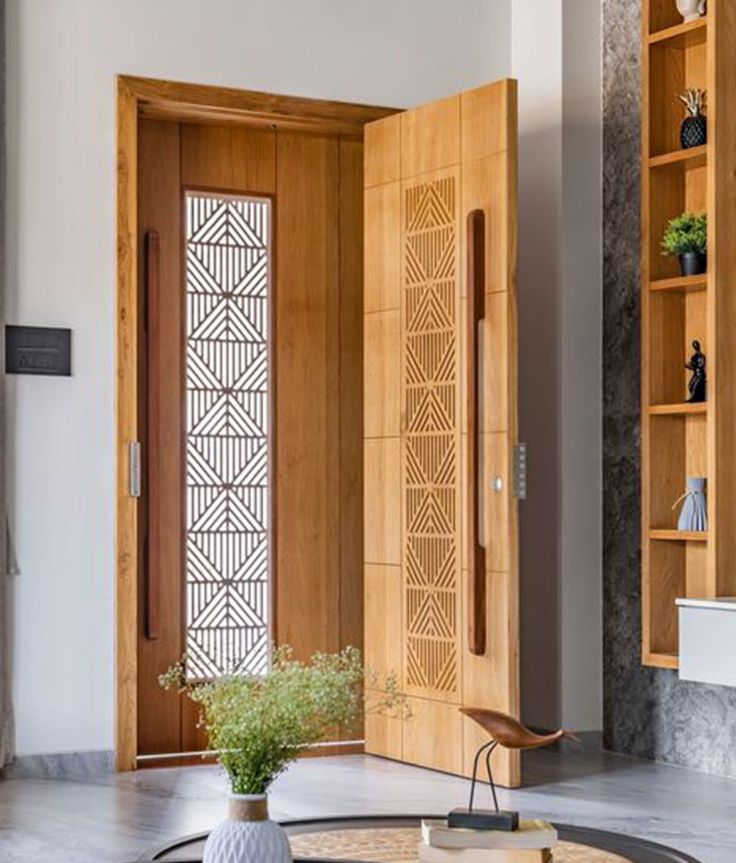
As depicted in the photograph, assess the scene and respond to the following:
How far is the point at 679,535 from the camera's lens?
5488 mm

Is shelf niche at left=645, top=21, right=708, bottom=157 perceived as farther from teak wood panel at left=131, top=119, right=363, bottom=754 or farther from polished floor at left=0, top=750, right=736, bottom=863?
polished floor at left=0, top=750, right=736, bottom=863

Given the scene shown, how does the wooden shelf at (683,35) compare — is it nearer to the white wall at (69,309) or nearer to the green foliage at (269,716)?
the white wall at (69,309)

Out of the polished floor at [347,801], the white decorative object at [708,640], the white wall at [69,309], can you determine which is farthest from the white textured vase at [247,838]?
the white wall at [69,309]

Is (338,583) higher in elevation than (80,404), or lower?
lower

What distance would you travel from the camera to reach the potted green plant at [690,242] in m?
5.49

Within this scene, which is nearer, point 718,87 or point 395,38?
point 718,87

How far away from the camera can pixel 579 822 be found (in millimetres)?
4738

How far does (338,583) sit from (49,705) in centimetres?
121

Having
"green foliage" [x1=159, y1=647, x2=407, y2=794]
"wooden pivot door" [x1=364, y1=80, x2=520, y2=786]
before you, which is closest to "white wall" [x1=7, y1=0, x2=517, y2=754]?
"wooden pivot door" [x1=364, y1=80, x2=520, y2=786]

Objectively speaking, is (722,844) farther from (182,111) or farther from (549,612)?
(182,111)

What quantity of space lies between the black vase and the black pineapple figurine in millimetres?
650

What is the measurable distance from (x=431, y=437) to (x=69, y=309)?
4.20 feet

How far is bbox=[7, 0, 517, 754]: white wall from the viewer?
18.0 feet

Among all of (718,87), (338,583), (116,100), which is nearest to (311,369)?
(338,583)
